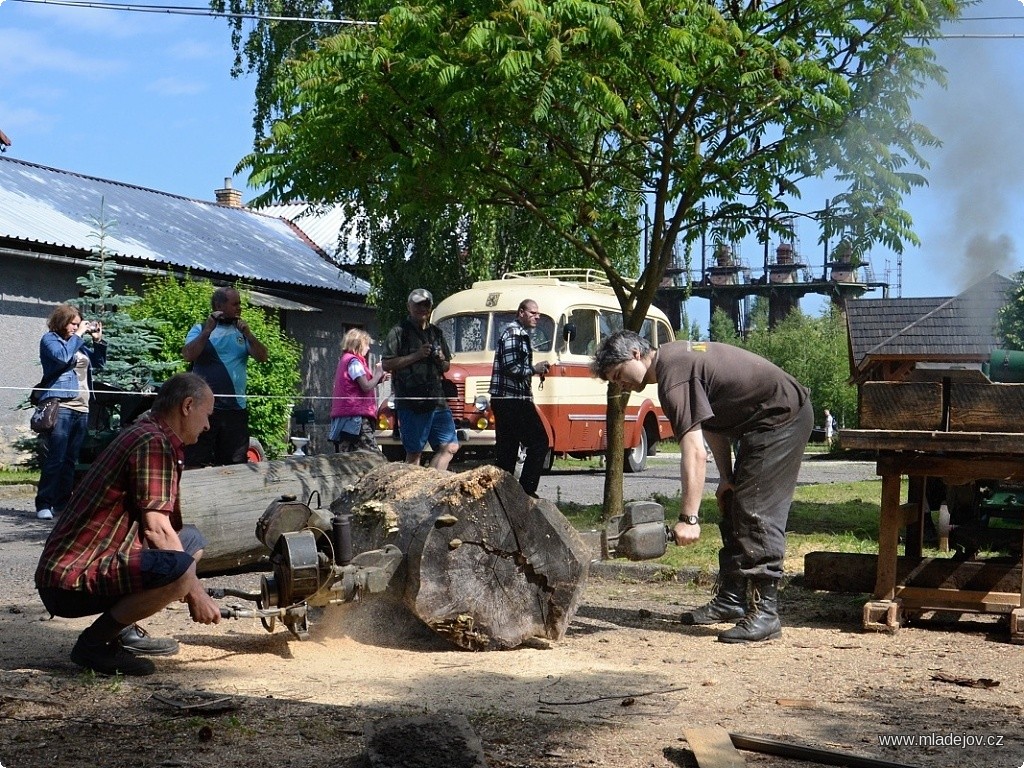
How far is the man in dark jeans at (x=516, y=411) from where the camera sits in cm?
1062

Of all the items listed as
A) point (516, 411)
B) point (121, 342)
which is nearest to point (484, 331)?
point (121, 342)

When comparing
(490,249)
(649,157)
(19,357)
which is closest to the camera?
(649,157)

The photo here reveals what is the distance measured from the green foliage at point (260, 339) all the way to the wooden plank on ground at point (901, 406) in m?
9.22

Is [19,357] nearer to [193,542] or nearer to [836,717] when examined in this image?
[193,542]

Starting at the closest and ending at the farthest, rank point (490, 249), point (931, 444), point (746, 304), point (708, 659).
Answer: point (708, 659), point (931, 444), point (490, 249), point (746, 304)

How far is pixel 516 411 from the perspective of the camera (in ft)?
35.3

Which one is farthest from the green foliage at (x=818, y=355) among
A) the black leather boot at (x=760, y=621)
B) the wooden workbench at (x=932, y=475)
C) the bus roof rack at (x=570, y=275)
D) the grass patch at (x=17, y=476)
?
the black leather boot at (x=760, y=621)

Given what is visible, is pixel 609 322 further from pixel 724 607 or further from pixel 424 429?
pixel 724 607

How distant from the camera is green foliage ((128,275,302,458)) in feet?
48.9

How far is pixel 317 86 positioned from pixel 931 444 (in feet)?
19.4

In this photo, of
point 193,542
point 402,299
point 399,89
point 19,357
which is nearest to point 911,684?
point 193,542

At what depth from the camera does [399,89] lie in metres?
9.55

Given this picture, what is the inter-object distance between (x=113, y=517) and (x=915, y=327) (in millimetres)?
16516

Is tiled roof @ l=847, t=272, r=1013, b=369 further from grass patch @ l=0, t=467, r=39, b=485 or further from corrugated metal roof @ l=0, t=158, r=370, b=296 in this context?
grass patch @ l=0, t=467, r=39, b=485
